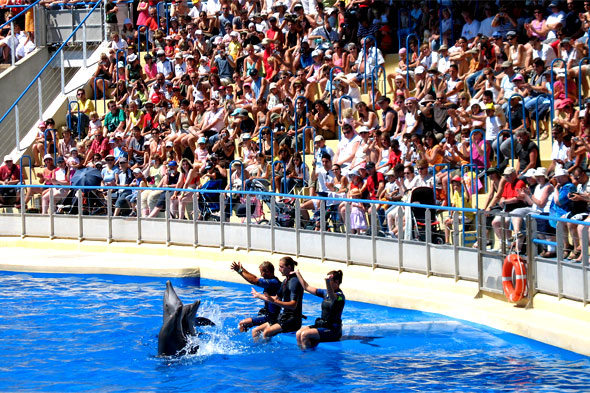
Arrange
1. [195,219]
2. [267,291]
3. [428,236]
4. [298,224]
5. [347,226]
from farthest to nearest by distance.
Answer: [195,219], [298,224], [347,226], [428,236], [267,291]

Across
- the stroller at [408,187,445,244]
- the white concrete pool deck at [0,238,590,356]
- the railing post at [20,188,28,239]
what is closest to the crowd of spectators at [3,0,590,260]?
the stroller at [408,187,445,244]

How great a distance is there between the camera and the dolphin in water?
11.8 m

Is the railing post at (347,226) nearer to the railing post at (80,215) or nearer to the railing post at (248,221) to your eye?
the railing post at (248,221)

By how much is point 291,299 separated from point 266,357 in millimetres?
787

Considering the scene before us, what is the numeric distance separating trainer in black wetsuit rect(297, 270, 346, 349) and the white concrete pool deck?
1.96 metres

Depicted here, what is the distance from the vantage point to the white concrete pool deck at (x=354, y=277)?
12188 millimetres

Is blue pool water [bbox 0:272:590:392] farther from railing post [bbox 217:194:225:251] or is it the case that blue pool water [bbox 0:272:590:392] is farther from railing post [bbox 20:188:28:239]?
railing post [bbox 20:188:28:239]

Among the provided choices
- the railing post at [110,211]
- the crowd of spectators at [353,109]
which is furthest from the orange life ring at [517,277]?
the railing post at [110,211]

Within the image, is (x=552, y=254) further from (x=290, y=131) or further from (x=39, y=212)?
(x=39, y=212)

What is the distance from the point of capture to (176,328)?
38.9ft

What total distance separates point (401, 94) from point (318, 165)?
6.57ft

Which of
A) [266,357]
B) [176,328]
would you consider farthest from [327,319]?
[176,328]

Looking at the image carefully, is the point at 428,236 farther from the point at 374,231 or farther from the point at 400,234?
the point at 374,231

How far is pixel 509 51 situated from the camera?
58.8ft
